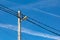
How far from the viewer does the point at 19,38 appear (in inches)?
707

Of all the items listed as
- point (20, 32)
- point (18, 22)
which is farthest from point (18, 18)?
point (20, 32)

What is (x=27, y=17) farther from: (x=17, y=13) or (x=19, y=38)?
(x=19, y=38)

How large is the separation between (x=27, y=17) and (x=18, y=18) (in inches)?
42.0

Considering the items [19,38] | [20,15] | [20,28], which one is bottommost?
[19,38]

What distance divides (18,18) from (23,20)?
2.25ft

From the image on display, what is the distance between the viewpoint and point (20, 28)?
1847 centimetres

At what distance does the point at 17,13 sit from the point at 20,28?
5.62 ft

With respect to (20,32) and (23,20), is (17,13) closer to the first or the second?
(23,20)

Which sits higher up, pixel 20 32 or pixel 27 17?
pixel 27 17

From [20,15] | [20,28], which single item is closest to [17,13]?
[20,15]

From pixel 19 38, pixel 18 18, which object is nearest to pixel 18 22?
pixel 18 18

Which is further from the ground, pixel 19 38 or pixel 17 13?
pixel 17 13

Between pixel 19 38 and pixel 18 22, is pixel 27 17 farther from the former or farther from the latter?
pixel 19 38

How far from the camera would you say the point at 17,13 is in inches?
718
